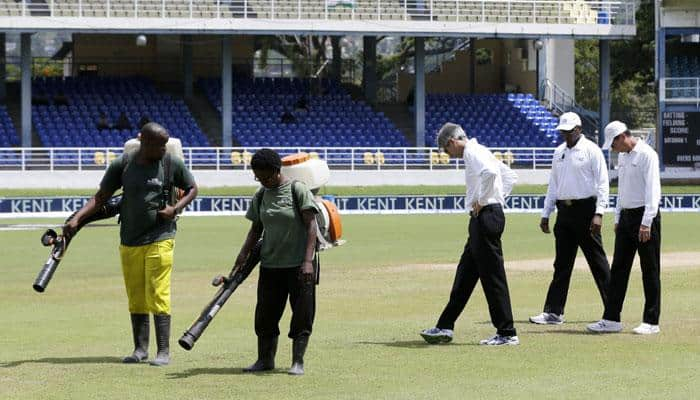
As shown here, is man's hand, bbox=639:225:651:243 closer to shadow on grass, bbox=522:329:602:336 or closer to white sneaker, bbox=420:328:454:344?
shadow on grass, bbox=522:329:602:336

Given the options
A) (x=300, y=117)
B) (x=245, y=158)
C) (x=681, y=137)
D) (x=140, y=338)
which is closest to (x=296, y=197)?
(x=140, y=338)

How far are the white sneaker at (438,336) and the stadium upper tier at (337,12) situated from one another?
125 feet

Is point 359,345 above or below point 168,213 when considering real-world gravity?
below

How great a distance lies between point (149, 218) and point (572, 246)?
4.49 m

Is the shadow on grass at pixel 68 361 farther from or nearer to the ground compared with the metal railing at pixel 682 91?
nearer to the ground

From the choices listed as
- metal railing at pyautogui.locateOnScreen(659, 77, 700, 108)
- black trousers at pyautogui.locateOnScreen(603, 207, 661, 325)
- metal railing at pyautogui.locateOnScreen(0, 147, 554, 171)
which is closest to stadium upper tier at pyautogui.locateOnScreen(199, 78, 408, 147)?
metal railing at pyautogui.locateOnScreen(0, 147, 554, 171)

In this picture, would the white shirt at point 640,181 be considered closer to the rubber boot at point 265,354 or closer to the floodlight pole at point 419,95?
the rubber boot at point 265,354

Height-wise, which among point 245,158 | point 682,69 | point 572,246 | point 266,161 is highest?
point 682,69

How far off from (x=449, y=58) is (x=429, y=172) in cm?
1655

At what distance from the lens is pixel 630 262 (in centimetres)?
1338

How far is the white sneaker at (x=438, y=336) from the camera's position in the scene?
41.2 feet

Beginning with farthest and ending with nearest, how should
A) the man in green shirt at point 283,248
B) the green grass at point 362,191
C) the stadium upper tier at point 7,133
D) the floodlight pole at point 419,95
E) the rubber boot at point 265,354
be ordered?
the floodlight pole at point 419,95 → the stadium upper tier at point 7,133 → the green grass at point 362,191 → the rubber boot at point 265,354 → the man in green shirt at point 283,248

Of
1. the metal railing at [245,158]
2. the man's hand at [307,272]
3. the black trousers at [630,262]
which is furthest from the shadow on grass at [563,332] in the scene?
the metal railing at [245,158]

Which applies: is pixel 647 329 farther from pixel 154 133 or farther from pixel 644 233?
pixel 154 133
